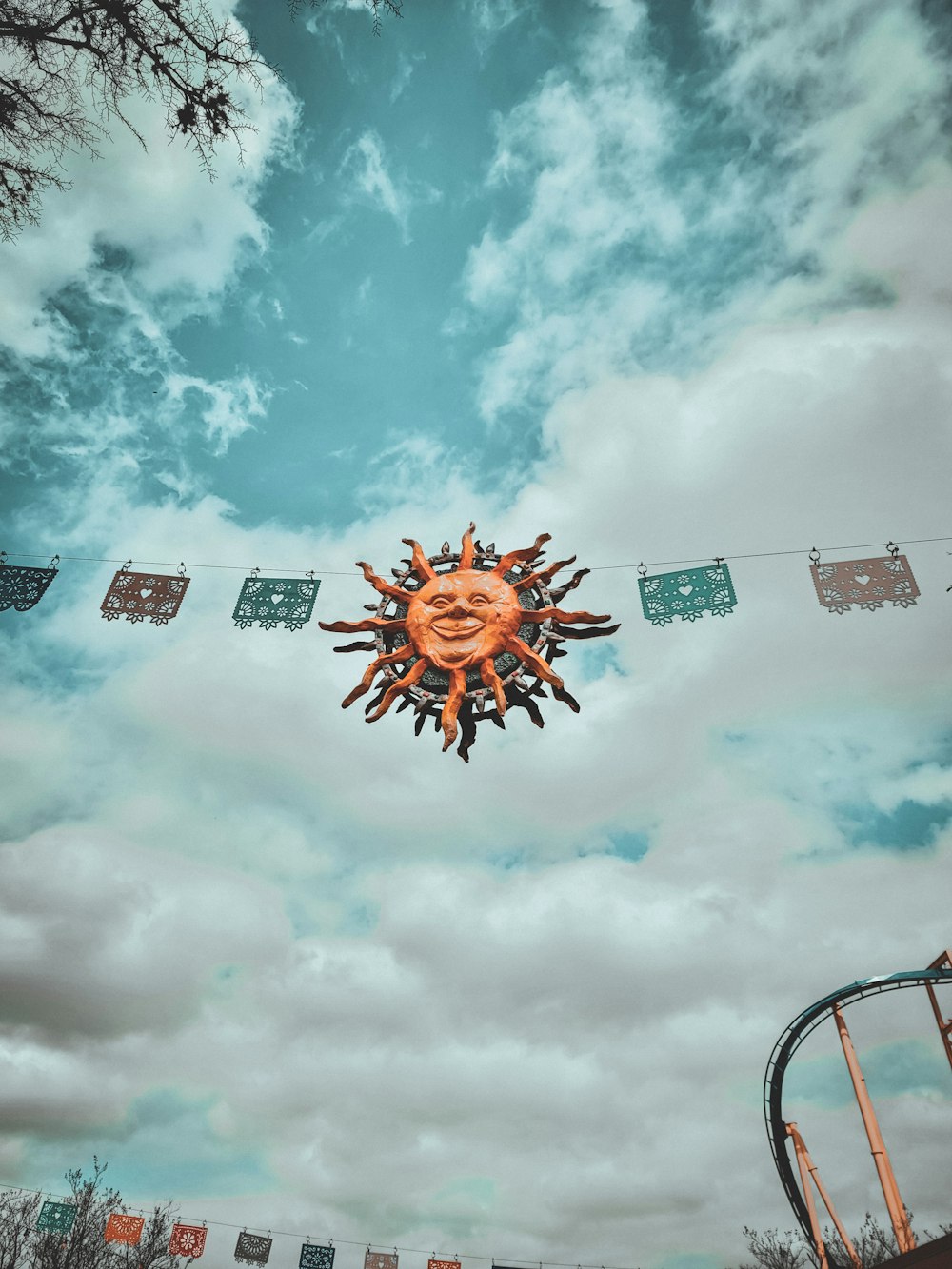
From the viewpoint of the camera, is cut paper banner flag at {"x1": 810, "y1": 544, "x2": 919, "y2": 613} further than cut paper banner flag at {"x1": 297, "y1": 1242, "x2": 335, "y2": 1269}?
No

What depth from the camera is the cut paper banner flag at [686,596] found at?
11.8 metres

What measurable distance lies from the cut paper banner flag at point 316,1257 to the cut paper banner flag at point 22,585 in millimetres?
21053

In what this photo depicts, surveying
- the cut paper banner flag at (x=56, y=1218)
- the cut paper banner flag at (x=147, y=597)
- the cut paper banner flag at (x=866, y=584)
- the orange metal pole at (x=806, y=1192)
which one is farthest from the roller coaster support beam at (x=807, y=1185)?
the cut paper banner flag at (x=56, y=1218)

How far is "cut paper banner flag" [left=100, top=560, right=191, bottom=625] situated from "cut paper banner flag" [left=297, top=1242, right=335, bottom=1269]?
20.7 meters

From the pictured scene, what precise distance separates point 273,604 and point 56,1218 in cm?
2137

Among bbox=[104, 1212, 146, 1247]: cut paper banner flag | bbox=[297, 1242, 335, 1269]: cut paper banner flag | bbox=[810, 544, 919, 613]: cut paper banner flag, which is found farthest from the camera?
bbox=[297, 1242, 335, 1269]: cut paper banner flag

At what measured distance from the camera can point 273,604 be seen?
41.2 ft

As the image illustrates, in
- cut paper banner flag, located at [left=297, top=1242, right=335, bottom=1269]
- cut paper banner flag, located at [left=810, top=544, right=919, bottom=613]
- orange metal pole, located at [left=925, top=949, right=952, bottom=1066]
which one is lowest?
cut paper banner flag, located at [left=297, top=1242, right=335, bottom=1269]

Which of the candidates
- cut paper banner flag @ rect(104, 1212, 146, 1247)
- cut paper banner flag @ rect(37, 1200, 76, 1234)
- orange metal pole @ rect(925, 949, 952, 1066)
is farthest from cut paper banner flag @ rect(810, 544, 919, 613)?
cut paper banner flag @ rect(37, 1200, 76, 1234)

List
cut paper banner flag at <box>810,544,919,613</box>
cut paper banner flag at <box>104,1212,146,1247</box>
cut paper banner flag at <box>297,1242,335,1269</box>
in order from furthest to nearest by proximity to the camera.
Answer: cut paper banner flag at <box>297,1242,335,1269</box>
cut paper banner flag at <box>104,1212,146,1247</box>
cut paper banner flag at <box>810,544,919,613</box>

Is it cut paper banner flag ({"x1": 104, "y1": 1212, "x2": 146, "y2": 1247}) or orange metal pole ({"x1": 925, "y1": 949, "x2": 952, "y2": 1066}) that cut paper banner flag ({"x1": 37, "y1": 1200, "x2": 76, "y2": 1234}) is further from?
orange metal pole ({"x1": 925, "y1": 949, "x2": 952, "y2": 1066})

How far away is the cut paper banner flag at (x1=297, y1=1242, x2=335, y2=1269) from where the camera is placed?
72.0 feet

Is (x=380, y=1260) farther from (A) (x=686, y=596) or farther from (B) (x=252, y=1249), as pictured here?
(A) (x=686, y=596)

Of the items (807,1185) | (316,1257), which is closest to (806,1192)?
(807,1185)
